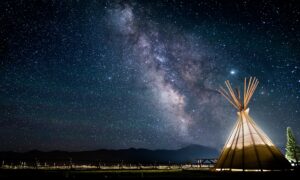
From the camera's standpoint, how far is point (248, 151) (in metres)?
16.3

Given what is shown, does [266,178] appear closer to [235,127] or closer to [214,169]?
[214,169]

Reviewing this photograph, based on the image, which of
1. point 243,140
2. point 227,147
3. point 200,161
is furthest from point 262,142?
point 200,161

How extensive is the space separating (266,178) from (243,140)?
7.17 meters

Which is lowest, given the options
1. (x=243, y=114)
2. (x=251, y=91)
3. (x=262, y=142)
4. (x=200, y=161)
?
(x=200, y=161)

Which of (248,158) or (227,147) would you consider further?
(227,147)

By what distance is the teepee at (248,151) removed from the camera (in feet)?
50.5

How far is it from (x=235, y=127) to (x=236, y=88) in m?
3.23

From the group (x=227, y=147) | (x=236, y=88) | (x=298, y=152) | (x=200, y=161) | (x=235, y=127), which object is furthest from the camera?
(x=298, y=152)

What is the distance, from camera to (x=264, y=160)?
15.5 metres

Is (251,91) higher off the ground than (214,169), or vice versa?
(251,91)

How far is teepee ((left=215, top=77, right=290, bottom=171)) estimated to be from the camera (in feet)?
50.5

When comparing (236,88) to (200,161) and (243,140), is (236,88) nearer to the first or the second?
(243,140)

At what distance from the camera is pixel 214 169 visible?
17.5 meters

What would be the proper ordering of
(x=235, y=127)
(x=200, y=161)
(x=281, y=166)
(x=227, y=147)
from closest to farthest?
(x=281, y=166)
(x=227, y=147)
(x=235, y=127)
(x=200, y=161)
